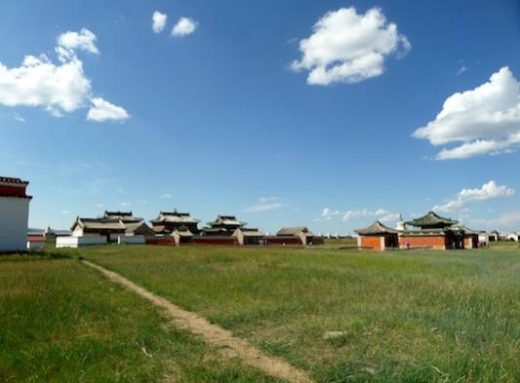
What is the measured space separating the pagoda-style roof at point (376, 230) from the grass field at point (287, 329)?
3972 cm

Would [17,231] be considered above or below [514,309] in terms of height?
above

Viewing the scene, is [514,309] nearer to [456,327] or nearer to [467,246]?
[456,327]

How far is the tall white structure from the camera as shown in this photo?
28.4 meters

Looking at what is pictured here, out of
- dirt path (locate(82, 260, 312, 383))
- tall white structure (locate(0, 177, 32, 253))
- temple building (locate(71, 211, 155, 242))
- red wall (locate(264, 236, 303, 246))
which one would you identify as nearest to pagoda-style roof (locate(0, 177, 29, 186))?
tall white structure (locate(0, 177, 32, 253))

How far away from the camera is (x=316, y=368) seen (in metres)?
6.25

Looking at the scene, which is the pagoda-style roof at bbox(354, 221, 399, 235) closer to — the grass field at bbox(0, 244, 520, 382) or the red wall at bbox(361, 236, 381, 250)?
the red wall at bbox(361, 236, 381, 250)

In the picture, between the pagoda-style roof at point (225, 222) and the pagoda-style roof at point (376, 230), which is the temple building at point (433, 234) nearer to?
the pagoda-style roof at point (376, 230)

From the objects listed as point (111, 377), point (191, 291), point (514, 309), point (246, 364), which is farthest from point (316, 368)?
point (191, 291)

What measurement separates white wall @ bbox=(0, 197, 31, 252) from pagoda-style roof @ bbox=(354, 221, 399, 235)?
134ft

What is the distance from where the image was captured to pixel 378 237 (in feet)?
181

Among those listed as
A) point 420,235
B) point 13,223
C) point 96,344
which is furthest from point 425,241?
point 96,344

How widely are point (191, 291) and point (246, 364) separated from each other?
24.7 feet

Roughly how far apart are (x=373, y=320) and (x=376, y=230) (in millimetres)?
48577

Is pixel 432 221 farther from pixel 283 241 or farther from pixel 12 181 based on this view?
pixel 12 181
